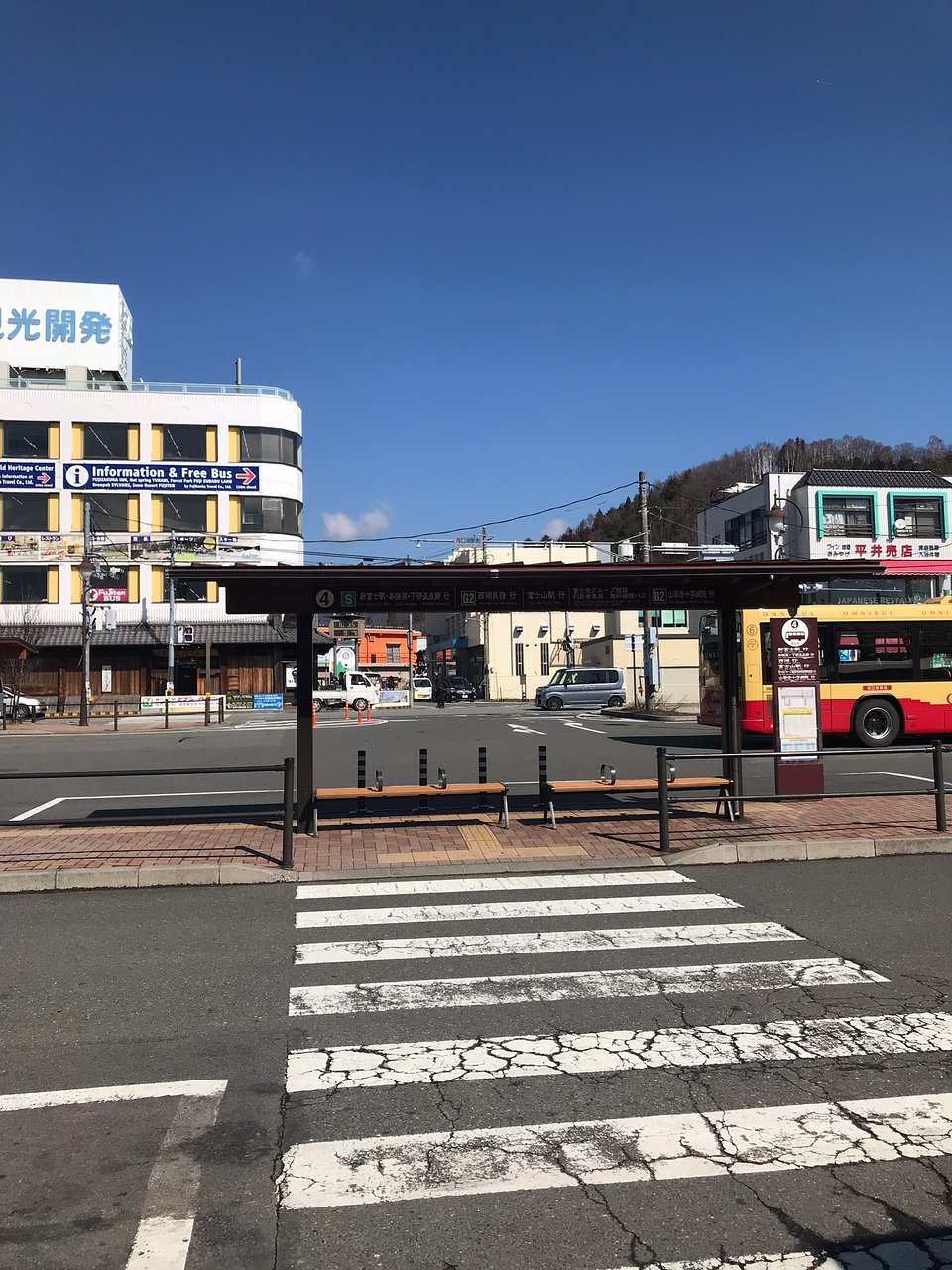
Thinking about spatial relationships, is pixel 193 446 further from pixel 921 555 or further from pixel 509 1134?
pixel 509 1134

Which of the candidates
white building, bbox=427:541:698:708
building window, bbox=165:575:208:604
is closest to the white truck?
building window, bbox=165:575:208:604

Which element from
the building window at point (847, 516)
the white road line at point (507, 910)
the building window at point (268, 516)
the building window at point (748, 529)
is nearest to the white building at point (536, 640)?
the building window at point (748, 529)

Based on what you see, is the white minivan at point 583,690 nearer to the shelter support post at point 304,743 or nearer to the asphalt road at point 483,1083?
the shelter support post at point 304,743

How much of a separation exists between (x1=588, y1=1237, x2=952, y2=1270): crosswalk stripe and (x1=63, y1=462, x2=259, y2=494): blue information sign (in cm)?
5171

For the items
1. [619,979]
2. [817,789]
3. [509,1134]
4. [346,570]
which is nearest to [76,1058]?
[509,1134]

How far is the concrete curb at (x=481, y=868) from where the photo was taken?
8742mm

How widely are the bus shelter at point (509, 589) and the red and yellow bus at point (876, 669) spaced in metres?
9.50

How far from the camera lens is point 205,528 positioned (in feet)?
169

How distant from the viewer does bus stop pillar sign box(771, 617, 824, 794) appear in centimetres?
1156

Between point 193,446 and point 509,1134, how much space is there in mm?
52105

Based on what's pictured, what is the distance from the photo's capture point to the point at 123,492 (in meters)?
50.9

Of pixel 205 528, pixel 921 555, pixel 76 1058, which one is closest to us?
pixel 76 1058

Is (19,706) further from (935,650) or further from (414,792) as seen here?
(935,650)

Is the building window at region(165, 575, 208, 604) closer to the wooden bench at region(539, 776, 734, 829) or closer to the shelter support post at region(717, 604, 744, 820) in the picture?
the wooden bench at region(539, 776, 734, 829)
